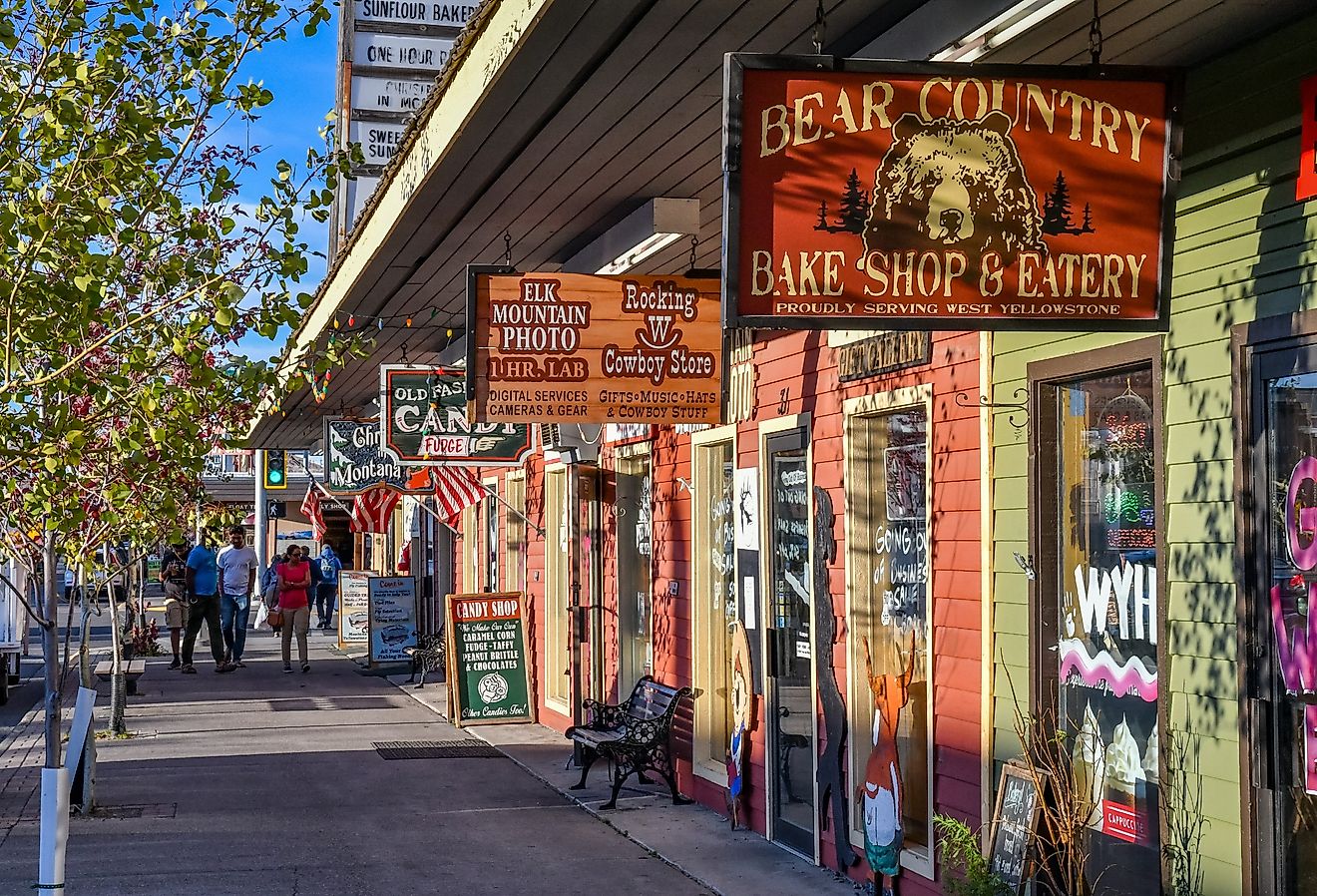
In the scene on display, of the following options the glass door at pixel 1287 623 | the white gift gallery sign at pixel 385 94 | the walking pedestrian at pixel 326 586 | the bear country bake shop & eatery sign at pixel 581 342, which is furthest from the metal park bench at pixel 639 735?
the walking pedestrian at pixel 326 586

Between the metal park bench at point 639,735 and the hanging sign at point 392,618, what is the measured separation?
33.2 feet

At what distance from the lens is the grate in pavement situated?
13305mm

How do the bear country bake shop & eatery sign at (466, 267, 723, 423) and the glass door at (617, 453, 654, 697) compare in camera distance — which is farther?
the glass door at (617, 453, 654, 697)

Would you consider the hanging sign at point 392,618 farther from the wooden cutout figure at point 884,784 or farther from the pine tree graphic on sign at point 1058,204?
the pine tree graphic on sign at point 1058,204

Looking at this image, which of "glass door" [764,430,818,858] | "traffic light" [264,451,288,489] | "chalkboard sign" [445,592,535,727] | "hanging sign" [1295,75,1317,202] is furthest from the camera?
"traffic light" [264,451,288,489]

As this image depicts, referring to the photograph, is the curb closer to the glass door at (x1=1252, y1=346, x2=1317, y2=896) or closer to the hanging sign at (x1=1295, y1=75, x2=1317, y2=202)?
the glass door at (x1=1252, y1=346, x2=1317, y2=896)

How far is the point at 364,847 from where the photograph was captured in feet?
30.4

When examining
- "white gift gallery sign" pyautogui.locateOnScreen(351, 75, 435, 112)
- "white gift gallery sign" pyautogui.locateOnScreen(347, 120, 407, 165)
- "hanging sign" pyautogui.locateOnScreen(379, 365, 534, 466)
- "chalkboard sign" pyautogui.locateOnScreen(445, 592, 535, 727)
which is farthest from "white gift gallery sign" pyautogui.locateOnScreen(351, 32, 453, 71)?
"chalkboard sign" pyautogui.locateOnScreen(445, 592, 535, 727)

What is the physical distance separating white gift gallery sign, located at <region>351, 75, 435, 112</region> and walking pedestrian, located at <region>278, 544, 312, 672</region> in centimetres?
603

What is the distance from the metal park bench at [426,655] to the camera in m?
19.8

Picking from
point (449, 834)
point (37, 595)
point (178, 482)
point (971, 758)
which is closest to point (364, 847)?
point (449, 834)

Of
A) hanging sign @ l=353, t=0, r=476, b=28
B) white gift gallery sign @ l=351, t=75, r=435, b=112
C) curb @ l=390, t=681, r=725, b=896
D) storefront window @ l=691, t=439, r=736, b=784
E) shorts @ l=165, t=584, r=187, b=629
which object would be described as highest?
hanging sign @ l=353, t=0, r=476, b=28

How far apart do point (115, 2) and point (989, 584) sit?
4.24 m

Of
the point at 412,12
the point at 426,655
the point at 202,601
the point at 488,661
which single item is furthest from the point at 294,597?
the point at 412,12
